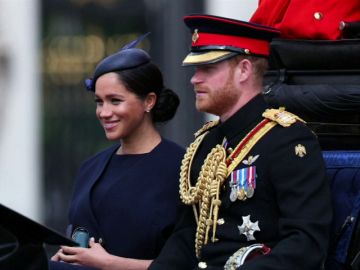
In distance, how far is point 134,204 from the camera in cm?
441

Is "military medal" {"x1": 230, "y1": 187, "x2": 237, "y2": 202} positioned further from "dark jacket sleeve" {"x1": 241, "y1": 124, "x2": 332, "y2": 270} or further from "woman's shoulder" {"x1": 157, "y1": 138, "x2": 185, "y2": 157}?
"woman's shoulder" {"x1": 157, "y1": 138, "x2": 185, "y2": 157}

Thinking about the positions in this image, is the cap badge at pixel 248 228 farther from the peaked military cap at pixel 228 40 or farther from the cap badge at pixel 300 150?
the peaked military cap at pixel 228 40

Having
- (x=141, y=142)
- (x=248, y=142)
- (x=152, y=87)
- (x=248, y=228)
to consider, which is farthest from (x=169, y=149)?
(x=248, y=228)

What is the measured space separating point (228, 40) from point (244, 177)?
1.52 feet

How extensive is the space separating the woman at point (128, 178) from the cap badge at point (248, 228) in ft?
1.70

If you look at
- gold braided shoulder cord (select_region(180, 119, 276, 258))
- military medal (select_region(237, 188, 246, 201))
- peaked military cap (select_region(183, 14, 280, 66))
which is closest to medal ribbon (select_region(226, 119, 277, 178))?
gold braided shoulder cord (select_region(180, 119, 276, 258))

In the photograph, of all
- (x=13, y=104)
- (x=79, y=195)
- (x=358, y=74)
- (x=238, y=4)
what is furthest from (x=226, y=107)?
(x=13, y=104)

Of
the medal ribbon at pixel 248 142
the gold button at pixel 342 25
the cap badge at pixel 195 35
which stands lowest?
the medal ribbon at pixel 248 142

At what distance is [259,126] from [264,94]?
0.23 metres

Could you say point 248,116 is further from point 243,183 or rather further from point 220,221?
point 220,221

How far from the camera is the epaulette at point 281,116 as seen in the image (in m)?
3.94

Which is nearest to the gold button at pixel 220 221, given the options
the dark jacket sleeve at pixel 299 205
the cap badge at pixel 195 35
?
the dark jacket sleeve at pixel 299 205

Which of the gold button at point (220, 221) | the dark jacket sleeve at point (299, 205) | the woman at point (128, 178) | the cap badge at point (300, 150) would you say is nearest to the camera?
the dark jacket sleeve at point (299, 205)

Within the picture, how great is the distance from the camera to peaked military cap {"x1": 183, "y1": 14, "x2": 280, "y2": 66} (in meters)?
4.04
